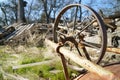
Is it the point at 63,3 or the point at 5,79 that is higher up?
the point at 63,3

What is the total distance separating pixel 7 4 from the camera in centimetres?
2794

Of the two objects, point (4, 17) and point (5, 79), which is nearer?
point (5, 79)

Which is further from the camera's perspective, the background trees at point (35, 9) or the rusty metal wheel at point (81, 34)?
the background trees at point (35, 9)

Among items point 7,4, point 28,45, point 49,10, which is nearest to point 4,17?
point 7,4

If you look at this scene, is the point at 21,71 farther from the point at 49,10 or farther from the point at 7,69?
the point at 49,10

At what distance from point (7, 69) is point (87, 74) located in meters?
3.06

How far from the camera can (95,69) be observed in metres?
1.83

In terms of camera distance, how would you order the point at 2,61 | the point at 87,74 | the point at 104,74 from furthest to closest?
the point at 2,61, the point at 87,74, the point at 104,74

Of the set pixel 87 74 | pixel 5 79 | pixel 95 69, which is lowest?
pixel 5 79

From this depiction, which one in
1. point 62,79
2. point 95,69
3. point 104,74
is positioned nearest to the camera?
point 104,74

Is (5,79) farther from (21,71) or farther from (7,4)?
A: (7,4)

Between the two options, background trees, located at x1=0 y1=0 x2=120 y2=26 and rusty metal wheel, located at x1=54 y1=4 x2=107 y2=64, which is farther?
background trees, located at x1=0 y1=0 x2=120 y2=26

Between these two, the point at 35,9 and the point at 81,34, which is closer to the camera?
the point at 81,34

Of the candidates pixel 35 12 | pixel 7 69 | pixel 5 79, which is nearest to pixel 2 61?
pixel 7 69
